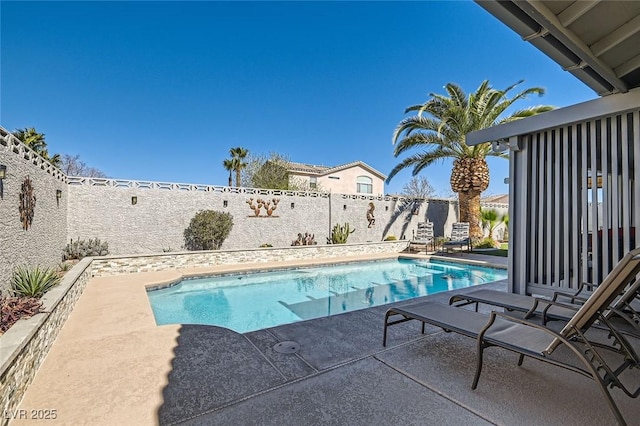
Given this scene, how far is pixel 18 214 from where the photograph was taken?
5.68 m

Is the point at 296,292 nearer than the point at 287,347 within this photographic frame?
No

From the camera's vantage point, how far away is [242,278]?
10.5 metres

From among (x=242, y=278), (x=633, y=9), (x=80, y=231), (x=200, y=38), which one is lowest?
(x=242, y=278)

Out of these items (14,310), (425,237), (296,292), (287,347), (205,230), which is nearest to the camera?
(287,347)

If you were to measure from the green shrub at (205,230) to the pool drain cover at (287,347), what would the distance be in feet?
36.5

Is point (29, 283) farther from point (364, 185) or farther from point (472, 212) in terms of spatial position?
point (364, 185)

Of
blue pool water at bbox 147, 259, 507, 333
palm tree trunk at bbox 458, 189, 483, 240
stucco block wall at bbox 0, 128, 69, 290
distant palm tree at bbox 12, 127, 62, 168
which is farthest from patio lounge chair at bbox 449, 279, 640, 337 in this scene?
distant palm tree at bbox 12, 127, 62, 168

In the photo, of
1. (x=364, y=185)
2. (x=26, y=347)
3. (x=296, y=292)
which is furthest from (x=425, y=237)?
(x=26, y=347)

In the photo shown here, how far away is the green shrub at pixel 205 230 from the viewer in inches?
544

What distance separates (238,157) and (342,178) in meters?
10.0

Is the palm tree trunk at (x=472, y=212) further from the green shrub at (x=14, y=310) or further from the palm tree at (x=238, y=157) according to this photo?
the palm tree at (x=238, y=157)

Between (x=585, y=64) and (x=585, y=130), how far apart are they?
5.10 feet

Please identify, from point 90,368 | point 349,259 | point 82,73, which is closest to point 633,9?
point 90,368

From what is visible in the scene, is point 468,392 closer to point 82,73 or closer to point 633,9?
point 633,9
